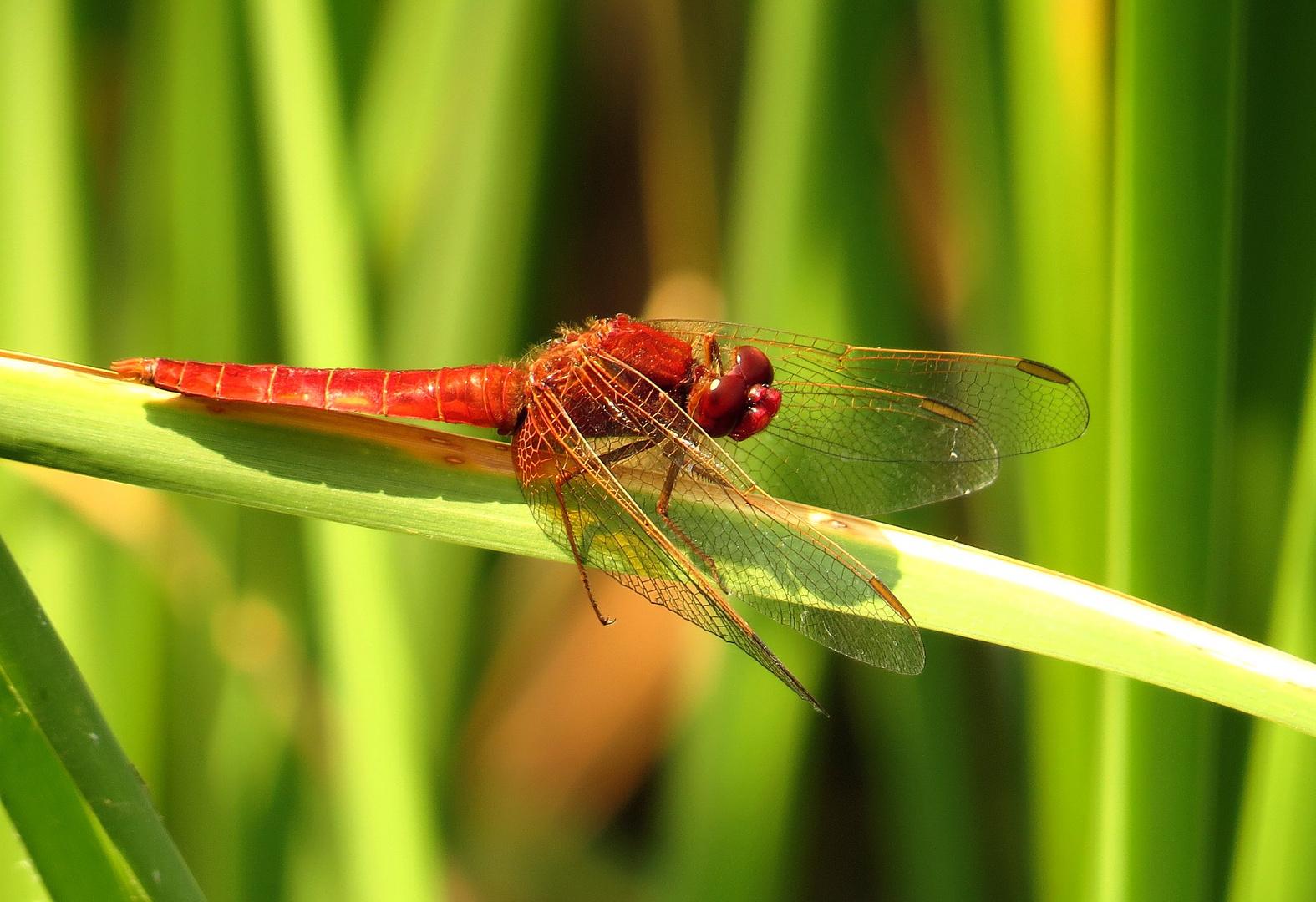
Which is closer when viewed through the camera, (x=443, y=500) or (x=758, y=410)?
(x=443, y=500)

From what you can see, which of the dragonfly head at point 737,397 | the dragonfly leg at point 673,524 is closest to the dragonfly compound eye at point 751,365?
the dragonfly head at point 737,397

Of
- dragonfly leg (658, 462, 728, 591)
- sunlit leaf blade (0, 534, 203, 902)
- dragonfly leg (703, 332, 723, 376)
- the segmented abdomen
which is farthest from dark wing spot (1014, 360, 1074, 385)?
sunlit leaf blade (0, 534, 203, 902)

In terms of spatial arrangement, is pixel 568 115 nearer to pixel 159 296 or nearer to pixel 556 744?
pixel 159 296

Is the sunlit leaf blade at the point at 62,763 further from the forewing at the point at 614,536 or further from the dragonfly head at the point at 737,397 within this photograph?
the dragonfly head at the point at 737,397

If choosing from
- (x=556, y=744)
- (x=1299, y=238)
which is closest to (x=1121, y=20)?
(x=1299, y=238)

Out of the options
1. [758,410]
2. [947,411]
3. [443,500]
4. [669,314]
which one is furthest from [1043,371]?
[669,314]

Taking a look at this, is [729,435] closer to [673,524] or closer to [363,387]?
[673,524]
